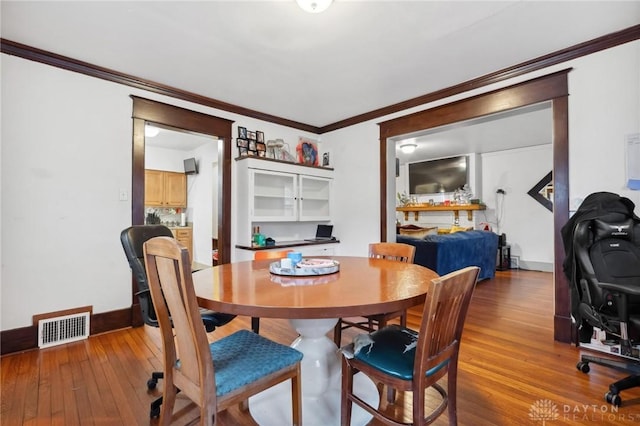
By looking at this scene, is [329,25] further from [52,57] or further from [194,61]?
[52,57]

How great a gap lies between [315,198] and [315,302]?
3.43m

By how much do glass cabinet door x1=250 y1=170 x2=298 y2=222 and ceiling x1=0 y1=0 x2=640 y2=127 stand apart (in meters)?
1.24

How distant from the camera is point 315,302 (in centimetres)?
113

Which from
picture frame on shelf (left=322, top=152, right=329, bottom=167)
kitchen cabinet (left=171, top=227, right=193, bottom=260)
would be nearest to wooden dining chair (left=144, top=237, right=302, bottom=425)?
picture frame on shelf (left=322, top=152, right=329, bottom=167)

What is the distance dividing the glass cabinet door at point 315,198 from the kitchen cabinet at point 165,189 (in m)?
3.22

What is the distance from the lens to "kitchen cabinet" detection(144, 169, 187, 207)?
5.77 meters

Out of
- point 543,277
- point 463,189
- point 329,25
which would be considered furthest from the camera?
point 463,189

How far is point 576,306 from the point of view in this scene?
196cm

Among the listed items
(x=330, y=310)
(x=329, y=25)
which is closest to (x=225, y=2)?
(x=329, y=25)

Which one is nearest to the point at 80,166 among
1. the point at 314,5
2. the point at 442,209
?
the point at 314,5

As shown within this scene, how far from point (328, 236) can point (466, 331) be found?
2201 millimetres

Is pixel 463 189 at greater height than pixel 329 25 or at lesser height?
lesser

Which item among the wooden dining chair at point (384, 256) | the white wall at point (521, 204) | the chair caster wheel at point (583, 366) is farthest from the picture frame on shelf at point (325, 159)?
the white wall at point (521, 204)

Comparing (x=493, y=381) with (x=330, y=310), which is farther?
(x=493, y=381)
